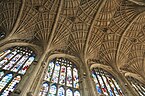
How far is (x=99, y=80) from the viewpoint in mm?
17109

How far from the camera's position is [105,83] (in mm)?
16875

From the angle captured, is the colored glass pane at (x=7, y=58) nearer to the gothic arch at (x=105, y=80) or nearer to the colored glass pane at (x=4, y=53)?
the colored glass pane at (x=4, y=53)

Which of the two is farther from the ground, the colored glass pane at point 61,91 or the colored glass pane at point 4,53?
the colored glass pane at point 4,53

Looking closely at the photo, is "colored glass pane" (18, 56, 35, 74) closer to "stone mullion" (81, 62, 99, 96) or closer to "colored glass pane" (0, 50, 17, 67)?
"colored glass pane" (0, 50, 17, 67)

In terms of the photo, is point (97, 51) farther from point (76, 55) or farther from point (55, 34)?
point (55, 34)

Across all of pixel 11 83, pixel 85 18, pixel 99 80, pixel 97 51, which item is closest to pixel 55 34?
pixel 85 18

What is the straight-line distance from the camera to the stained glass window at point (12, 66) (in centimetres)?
1268

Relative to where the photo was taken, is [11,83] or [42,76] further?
[42,76]

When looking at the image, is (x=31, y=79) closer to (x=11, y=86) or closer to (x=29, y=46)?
(x=11, y=86)

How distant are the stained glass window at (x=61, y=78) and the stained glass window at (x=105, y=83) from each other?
1802mm

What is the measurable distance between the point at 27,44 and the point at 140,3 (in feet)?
35.5

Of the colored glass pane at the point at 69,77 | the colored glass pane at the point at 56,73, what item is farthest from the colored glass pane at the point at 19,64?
the colored glass pane at the point at 69,77

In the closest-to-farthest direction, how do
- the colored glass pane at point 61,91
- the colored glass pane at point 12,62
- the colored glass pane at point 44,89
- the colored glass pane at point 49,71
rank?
the colored glass pane at point 44,89 → the colored glass pane at point 61,91 → the colored glass pane at point 12,62 → the colored glass pane at point 49,71

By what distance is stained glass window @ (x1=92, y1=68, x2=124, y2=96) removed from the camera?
15505mm
